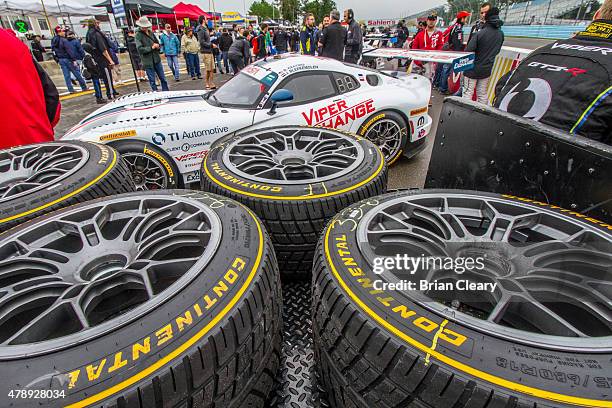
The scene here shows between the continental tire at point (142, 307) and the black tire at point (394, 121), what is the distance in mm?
3123

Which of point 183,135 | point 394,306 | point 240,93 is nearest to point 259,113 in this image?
point 240,93

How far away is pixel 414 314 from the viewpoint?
3.35 feet

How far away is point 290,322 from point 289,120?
278 cm

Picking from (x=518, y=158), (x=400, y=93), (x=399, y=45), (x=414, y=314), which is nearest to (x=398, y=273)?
(x=414, y=314)

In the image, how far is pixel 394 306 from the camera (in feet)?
3.45

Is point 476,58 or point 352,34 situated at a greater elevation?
point 352,34

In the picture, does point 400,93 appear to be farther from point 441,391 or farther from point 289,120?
point 441,391

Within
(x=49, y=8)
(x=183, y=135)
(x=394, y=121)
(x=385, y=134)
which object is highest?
(x=49, y=8)

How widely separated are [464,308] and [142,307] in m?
1.26

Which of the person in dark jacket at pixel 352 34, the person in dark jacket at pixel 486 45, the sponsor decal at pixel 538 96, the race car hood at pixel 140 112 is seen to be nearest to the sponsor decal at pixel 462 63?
the person in dark jacket at pixel 486 45

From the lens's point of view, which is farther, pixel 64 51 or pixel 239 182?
pixel 64 51

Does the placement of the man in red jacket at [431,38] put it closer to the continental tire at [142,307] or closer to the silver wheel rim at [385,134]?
the silver wheel rim at [385,134]

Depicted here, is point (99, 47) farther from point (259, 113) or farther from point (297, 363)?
point (297, 363)

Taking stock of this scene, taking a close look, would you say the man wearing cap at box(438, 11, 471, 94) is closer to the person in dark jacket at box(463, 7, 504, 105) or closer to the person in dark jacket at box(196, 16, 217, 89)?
the person in dark jacket at box(463, 7, 504, 105)
